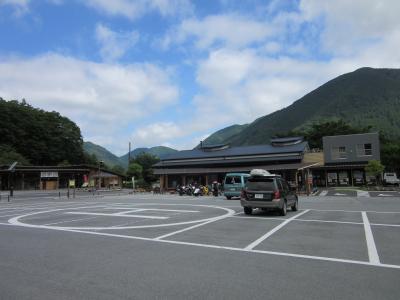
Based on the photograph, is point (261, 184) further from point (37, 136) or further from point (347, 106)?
point (347, 106)

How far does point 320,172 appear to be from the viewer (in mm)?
50469

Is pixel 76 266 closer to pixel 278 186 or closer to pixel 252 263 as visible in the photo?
pixel 252 263

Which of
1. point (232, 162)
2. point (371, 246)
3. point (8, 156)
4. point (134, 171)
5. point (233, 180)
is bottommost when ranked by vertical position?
point (371, 246)

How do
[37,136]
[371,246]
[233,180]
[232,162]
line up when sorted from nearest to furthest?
[371,246], [233,180], [232,162], [37,136]

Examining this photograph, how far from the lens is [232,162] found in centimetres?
4800

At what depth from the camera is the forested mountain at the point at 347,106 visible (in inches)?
4732

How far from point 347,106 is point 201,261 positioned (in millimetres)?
139975

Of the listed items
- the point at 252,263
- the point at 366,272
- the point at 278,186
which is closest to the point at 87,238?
the point at 252,263

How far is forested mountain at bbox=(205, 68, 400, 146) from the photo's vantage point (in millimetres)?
120188

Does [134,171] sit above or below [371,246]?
above

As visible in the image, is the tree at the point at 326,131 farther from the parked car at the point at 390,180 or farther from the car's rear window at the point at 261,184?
the car's rear window at the point at 261,184

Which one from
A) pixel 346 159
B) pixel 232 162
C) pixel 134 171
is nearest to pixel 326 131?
pixel 346 159

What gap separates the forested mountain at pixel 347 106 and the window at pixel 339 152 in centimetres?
5905

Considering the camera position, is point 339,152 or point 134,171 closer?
point 339,152
